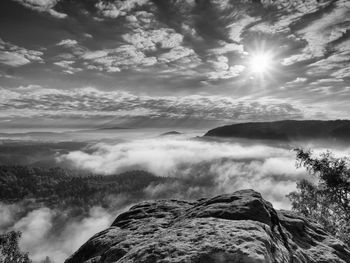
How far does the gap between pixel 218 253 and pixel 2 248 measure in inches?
3582

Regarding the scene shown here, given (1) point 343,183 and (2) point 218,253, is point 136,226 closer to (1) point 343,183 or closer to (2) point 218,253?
(2) point 218,253

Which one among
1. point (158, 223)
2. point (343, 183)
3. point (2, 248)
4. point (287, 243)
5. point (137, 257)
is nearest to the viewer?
point (137, 257)

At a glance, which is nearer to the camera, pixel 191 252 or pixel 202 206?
pixel 191 252

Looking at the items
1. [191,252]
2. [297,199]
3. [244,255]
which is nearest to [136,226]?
[191,252]

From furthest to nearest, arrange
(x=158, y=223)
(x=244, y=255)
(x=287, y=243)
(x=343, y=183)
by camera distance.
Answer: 1. (x=343, y=183)
2. (x=158, y=223)
3. (x=287, y=243)
4. (x=244, y=255)

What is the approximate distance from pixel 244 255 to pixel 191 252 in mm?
1720

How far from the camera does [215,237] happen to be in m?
10.9

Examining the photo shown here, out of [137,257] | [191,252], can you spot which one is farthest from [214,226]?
[137,257]

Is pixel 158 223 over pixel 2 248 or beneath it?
over

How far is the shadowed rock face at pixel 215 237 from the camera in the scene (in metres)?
10.2

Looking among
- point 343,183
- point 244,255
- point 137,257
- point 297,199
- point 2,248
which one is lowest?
point 2,248

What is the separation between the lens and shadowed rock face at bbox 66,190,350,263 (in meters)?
10.2

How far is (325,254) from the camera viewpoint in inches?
600

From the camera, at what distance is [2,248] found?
82.7 meters
